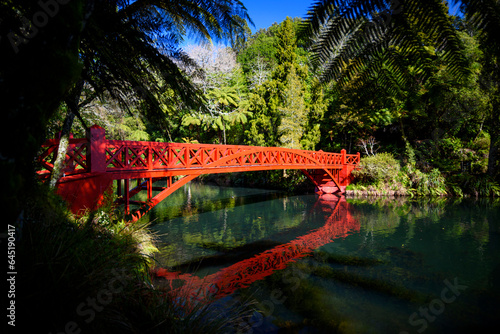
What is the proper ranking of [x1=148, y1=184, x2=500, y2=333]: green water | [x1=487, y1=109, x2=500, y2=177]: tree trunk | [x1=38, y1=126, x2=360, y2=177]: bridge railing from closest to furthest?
[x1=148, y1=184, x2=500, y2=333]: green water → [x1=38, y1=126, x2=360, y2=177]: bridge railing → [x1=487, y1=109, x2=500, y2=177]: tree trunk

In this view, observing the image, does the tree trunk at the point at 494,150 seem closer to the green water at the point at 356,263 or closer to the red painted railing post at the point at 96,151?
the green water at the point at 356,263

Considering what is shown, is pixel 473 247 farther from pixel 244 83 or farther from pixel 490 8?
pixel 244 83

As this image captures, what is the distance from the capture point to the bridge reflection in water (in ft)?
17.1

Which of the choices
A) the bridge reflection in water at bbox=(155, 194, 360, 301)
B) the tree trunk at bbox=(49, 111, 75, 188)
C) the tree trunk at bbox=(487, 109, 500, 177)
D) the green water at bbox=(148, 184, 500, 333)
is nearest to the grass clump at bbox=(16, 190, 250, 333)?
the bridge reflection in water at bbox=(155, 194, 360, 301)

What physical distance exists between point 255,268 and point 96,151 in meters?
4.97

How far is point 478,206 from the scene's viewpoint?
13.6 meters

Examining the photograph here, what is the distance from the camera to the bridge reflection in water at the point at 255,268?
521 centimetres

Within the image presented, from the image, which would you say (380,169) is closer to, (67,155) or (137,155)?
(137,155)

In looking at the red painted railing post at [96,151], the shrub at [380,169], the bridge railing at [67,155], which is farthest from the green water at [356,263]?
the shrub at [380,169]

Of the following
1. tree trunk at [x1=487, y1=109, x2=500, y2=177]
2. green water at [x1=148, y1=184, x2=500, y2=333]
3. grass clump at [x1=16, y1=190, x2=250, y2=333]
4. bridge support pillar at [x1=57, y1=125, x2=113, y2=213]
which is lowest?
green water at [x1=148, y1=184, x2=500, y2=333]

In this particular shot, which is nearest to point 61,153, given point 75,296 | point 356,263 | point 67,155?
point 67,155

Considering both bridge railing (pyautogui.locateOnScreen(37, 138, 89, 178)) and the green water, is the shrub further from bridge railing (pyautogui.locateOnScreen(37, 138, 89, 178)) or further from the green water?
bridge railing (pyautogui.locateOnScreen(37, 138, 89, 178))

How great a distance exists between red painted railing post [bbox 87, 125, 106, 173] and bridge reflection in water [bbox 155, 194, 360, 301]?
2984mm

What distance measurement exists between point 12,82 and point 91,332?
1875mm
